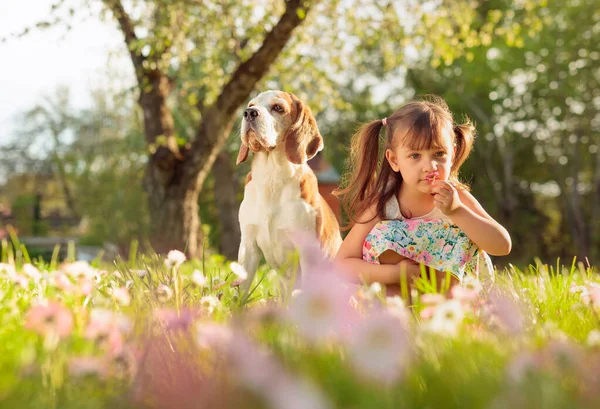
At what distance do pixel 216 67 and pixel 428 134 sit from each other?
806 cm

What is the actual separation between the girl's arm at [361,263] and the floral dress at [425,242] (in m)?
0.08

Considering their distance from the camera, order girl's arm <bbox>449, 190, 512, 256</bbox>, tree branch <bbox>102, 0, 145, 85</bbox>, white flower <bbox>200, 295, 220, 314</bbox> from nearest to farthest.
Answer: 1. white flower <bbox>200, 295, 220, 314</bbox>
2. girl's arm <bbox>449, 190, 512, 256</bbox>
3. tree branch <bbox>102, 0, 145, 85</bbox>

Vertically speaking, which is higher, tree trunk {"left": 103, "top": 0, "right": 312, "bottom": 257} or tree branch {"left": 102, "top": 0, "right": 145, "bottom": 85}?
tree branch {"left": 102, "top": 0, "right": 145, "bottom": 85}

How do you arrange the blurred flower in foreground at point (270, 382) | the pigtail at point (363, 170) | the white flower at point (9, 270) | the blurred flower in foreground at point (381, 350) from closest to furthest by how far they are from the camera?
the blurred flower in foreground at point (270, 382)
the blurred flower in foreground at point (381, 350)
the white flower at point (9, 270)
the pigtail at point (363, 170)

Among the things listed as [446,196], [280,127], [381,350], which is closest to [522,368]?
[381,350]

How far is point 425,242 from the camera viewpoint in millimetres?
3365

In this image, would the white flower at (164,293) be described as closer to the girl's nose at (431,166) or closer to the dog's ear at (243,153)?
the girl's nose at (431,166)

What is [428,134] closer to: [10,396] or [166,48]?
[10,396]

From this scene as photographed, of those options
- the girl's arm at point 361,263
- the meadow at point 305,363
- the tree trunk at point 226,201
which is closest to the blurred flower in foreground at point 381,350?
the meadow at point 305,363

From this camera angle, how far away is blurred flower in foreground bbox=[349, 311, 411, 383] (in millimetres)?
1134

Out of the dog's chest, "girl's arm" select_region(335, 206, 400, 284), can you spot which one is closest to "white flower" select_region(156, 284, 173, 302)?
"girl's arm" select_region(335, 206, 400, 284)

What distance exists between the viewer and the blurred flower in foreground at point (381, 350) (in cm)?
113

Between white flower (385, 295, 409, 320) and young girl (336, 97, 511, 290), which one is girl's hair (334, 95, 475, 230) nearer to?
young girl (336, 97, 511, 290)

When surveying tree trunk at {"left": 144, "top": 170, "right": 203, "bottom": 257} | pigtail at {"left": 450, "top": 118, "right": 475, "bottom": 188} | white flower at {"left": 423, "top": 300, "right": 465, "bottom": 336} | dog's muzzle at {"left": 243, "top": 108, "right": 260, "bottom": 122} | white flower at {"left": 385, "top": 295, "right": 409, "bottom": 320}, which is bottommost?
tree trunk at {"left": 144, "top": 170, "right": 203, "bottom": 257}
